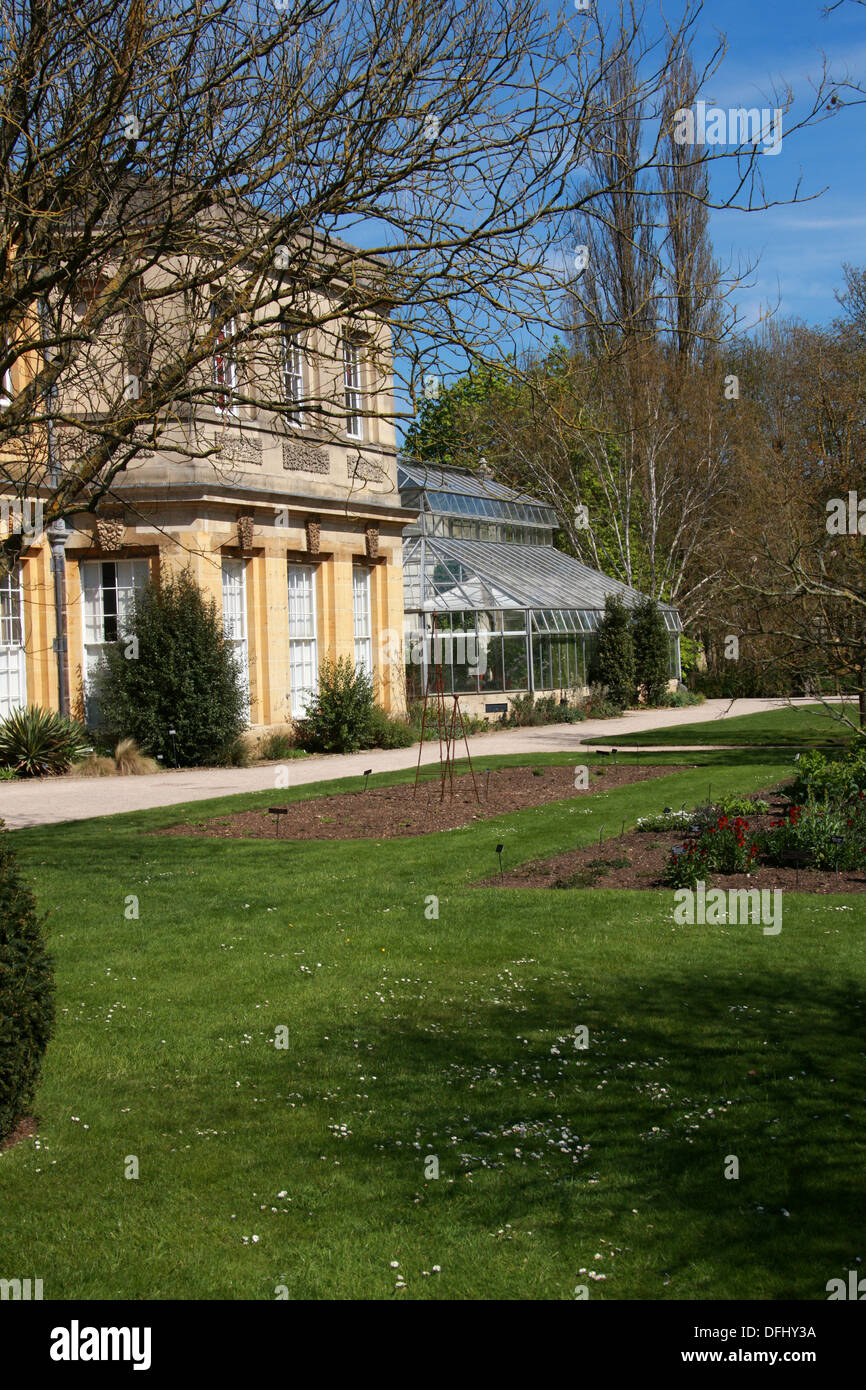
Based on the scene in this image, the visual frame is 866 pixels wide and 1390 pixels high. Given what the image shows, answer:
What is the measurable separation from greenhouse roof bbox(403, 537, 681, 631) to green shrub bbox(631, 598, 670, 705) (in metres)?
1.19

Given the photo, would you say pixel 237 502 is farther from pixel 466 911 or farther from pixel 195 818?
pixel 466 911

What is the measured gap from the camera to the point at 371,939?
857 cm

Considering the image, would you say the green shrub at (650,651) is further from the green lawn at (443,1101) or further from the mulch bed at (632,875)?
the green lawn at (443,1101)

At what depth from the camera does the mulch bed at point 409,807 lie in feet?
44.5

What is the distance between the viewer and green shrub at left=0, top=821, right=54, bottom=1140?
5.02m

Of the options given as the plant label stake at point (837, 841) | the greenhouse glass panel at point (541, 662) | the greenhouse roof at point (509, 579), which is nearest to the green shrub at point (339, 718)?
the greenhouse roof at point (509, 579)

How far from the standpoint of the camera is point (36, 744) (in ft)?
66.1

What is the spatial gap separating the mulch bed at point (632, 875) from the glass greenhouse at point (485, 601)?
1623cm

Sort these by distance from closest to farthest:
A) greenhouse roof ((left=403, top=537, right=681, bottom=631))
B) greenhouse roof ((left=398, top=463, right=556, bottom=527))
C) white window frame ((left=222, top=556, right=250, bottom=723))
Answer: white window frame ((left=222, top=556, right=250, bottom=723)) → greenhouse roof ((left=403, top=537, right=681, bottom=631)) → greenhouse roof ((left=398, top=463, right=556, bottom=527))

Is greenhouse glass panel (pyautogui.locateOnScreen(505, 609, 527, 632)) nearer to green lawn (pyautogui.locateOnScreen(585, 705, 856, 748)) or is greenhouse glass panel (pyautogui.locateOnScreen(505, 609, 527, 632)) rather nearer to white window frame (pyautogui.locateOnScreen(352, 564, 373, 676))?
white window frame (pyautogui.locateOnScreen(352, 564, 373, 676))

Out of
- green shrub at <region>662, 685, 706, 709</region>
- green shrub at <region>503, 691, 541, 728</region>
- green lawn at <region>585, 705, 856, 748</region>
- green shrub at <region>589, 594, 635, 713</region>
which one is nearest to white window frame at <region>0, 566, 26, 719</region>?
green lawn at <region>585, 705, 856, 748</region>

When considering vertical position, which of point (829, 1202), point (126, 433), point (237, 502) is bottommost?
point (829, 1202)
